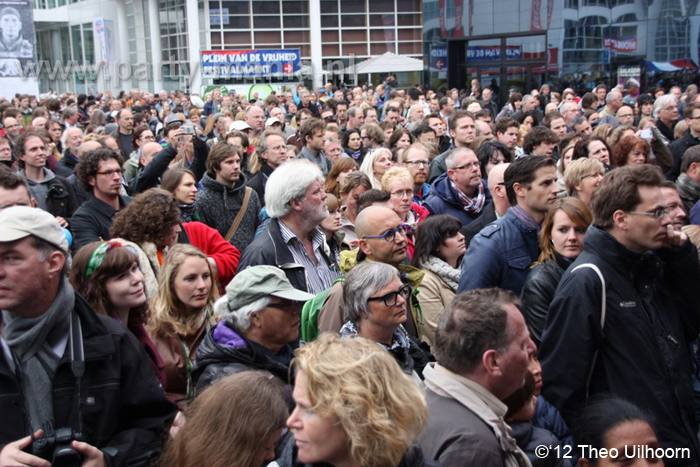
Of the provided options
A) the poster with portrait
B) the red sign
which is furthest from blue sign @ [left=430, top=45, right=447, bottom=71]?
the poster with portrait

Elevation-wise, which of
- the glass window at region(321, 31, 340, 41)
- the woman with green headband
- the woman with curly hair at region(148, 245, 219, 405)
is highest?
the glass window at region(321, 31, 340, 41)

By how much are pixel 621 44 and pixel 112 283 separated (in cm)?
2215

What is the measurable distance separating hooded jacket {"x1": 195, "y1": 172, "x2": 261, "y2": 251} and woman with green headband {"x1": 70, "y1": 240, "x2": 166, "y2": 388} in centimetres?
257

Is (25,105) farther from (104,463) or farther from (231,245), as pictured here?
(104,463)

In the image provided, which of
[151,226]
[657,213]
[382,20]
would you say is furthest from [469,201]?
[382,20]

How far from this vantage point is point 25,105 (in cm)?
1898

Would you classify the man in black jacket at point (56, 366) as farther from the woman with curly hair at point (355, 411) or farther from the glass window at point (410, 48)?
the glass window at point (410, 48)

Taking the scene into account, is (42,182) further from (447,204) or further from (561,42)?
(561,42)

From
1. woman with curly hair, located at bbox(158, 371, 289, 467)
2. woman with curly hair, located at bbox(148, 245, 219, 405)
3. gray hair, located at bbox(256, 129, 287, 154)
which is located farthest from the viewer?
gray hair, located at bbox(256, 129, 287, 154)

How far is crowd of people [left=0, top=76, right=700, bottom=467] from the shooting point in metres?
2.45

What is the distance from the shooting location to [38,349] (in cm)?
253

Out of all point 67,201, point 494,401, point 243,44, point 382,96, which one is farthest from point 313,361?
point 243,44

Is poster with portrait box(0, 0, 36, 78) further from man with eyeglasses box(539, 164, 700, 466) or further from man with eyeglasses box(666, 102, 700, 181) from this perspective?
man with eyeglasses box(539, 164, 700, 466)

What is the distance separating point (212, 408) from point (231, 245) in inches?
130
